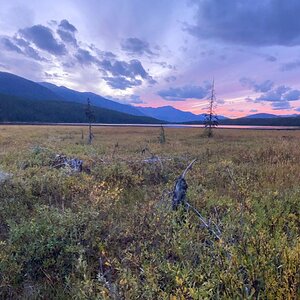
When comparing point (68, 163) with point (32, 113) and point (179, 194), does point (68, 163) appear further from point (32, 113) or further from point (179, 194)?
point (32, 113)

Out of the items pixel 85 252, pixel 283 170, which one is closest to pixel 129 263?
pixel 85 252

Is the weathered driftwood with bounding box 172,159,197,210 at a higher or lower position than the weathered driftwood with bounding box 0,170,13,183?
higher

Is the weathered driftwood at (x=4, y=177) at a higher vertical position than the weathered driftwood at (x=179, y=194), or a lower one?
lower

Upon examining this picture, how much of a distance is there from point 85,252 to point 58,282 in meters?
0.62

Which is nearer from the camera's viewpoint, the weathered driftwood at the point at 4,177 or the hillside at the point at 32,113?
the weathered driftwood at the point at 4,177

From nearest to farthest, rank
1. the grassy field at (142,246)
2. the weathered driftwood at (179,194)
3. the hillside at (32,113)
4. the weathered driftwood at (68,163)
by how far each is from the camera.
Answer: the grassy field at (142,246)
the weathered driftwood at (179,194)
the weathered driftwood at (68,163)
the hillside at (32,113)

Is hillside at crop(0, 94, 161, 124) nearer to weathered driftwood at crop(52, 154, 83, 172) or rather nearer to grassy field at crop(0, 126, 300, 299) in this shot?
weathered driftwood at crop(52, 154, 83, 172)

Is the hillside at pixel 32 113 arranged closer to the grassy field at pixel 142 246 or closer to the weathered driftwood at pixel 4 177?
the weathered driftwood at pixel 4 177

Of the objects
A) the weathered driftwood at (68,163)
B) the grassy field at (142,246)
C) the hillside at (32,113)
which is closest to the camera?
the grassy field at (142,246)

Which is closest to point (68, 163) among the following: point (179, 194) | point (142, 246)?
point (179, 194)

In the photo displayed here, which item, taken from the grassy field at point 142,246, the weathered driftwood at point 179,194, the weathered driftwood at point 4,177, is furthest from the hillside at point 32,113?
the weathered driftwood at point 179,194

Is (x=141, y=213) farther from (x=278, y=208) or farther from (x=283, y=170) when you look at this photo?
(x=283, y=170)

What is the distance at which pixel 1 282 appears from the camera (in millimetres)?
3842

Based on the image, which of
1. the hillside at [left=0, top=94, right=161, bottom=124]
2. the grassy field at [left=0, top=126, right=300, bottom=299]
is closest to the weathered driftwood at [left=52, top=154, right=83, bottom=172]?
the grassy field at [left=0, top=126, right=300, bottom=299]
